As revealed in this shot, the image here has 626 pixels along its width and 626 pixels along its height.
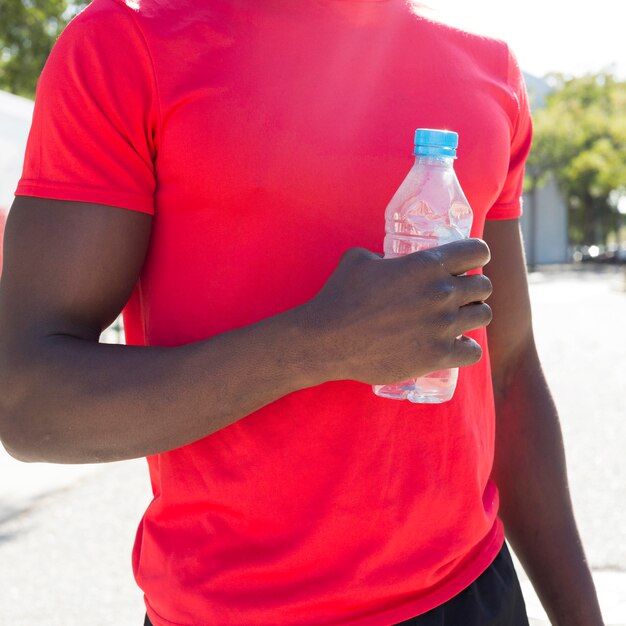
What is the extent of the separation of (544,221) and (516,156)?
164 ft

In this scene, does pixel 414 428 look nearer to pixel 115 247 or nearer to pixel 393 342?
pixel 393 342

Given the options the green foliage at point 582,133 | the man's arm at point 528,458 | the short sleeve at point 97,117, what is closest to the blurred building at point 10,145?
the man's arm at point 528,458

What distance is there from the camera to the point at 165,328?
1.50m

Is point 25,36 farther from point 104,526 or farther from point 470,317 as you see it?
point 470,317

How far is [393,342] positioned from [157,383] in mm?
369

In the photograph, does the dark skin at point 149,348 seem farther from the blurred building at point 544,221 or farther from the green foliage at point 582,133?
the blurred building at point 544,221

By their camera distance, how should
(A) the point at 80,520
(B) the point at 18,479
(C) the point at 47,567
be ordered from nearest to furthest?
(C) the point at 47,567
(A) the point at 80,520
(B) the point at 18,479

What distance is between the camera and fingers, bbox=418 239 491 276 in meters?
1.27

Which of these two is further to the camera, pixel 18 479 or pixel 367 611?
pixel 18 479

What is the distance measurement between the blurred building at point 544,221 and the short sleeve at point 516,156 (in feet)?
152

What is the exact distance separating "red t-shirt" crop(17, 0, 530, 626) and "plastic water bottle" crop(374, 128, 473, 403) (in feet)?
0.13

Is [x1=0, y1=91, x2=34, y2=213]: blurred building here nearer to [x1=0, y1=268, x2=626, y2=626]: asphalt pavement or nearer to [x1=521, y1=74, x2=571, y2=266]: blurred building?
[x1=0, y1=268, x2=626, y2=626]: asphalt pavement

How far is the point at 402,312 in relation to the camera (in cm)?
127

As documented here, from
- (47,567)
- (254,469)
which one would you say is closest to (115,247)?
(254,469)
